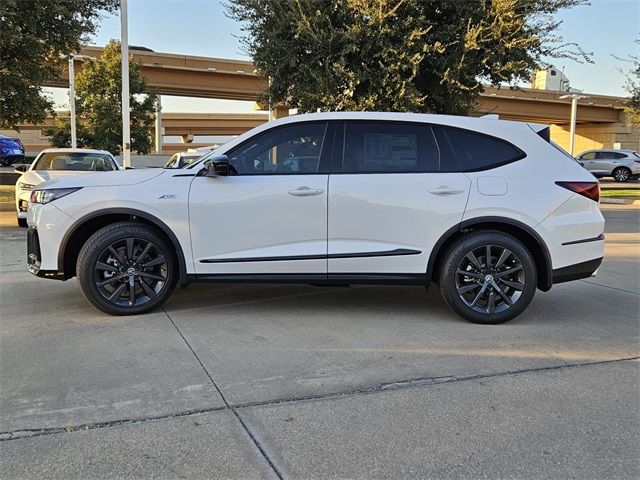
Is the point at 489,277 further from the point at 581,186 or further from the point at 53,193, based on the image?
the point at 53,193

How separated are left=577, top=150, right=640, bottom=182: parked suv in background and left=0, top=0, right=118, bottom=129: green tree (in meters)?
26.6

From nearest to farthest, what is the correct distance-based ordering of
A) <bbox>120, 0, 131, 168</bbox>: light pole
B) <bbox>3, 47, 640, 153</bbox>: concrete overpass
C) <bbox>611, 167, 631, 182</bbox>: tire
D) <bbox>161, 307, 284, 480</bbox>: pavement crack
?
1. <bbox>161, 307, 284, 480</bbox>: pavement crack
2. <bbox>120, 0, 131, 168</bbox>: light pole
3. <bbox>611, 167, 631, 182</bbox>: tire
4. <bbox>3, 47, 640, 153</bbox>: concrete overpass

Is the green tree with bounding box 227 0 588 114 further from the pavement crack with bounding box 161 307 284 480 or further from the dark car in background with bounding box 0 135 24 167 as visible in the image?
the dark car in background with bounding box 0 135 24 167

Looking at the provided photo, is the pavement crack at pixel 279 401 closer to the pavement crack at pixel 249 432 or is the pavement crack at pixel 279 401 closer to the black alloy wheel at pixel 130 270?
the pavement crack at pixel 249 432

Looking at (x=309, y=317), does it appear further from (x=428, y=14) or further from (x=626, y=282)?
(x=428, y=14)

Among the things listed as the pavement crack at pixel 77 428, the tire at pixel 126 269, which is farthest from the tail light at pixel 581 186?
the pavement crack at pixel 77 428

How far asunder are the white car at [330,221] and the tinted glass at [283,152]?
1 centimetres

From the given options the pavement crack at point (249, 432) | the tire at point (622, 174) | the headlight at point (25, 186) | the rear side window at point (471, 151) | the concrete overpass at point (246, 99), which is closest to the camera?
the pavement crack at point (249, 432)

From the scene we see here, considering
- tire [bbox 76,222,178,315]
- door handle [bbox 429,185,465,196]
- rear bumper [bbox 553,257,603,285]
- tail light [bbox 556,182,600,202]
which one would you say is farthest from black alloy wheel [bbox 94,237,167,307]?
tail light [bbox 556,182,600,202]

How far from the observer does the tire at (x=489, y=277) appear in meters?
5.00

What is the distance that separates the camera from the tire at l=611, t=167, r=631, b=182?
3102 centimetres

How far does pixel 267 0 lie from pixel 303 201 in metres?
10.6

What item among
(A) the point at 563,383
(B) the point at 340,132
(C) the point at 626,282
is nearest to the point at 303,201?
(B) the point at 340,132

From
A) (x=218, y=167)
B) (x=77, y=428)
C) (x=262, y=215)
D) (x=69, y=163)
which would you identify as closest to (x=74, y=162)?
(x=69, y=163)
